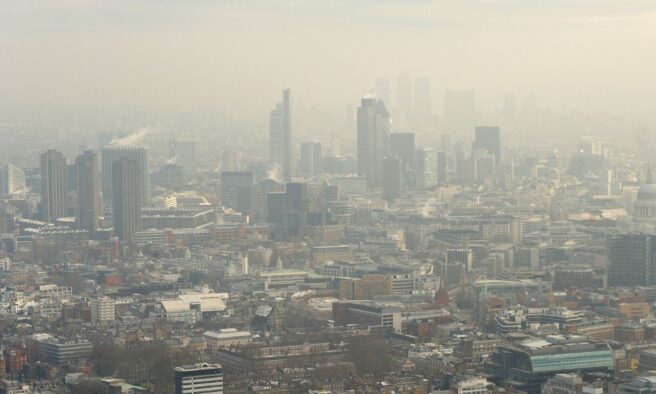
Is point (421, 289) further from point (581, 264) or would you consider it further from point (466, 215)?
point (466, 215)

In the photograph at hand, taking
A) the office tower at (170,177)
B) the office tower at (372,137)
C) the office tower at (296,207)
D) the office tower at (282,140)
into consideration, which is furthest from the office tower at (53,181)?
the office tower at (372,137)

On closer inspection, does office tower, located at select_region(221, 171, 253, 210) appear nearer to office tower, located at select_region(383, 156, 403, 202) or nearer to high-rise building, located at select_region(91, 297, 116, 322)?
office tower, located at select_region(383, 156, 403, 202)

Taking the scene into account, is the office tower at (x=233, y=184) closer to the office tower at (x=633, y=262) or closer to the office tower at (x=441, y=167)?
the office tower at (x=441, y=167)

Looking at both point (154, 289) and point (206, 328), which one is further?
point (154, 289)

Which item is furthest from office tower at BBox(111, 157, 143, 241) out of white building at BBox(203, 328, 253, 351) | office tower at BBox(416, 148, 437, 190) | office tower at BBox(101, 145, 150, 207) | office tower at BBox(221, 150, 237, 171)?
white building at BBox(203, 328, 253, 351)

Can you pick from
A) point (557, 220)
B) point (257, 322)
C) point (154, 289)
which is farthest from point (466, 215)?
point (257, 322)
